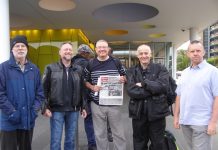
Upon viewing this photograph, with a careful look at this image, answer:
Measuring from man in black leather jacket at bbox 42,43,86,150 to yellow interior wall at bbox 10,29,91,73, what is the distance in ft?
47.8

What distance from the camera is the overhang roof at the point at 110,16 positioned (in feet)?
40.4

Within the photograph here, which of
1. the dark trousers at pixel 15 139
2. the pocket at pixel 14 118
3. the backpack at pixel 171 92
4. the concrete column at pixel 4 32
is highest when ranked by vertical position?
the concrete column at pixel 4 32

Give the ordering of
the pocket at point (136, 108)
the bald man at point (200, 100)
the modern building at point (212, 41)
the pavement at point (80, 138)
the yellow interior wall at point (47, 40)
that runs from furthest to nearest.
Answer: the modern building at point (212, 41) → the yellow interior wall at point (47, 40) → the pavement at point (80, 138) → the pocket at point (136, 108) → the bald man at point (200, 100)

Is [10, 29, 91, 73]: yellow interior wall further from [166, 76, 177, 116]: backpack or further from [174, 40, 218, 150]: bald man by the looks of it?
[174, 40, 218, 150]: bald man

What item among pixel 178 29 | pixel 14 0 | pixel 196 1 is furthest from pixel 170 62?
pixel 14 0

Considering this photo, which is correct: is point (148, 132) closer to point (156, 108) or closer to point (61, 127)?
point (156, 108)

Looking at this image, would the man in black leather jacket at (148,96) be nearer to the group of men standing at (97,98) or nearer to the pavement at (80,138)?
the group of men standing at (97,98)

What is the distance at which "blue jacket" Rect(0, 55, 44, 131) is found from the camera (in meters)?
3.22

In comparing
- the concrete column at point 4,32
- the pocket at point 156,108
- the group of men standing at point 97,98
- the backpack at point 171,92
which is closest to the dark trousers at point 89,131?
the group of men standing at point 97,98

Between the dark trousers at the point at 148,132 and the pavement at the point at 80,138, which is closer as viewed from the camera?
the dark trousers at the point at 148,132

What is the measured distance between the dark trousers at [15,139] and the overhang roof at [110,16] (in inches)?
365

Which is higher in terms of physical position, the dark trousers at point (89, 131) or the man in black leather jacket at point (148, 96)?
the man in black leather jacket at point (148, 96)

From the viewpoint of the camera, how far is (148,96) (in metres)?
3.81

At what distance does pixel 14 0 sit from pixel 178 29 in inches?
433
